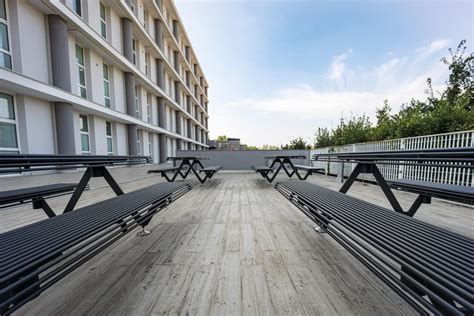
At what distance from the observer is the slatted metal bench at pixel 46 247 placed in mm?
648

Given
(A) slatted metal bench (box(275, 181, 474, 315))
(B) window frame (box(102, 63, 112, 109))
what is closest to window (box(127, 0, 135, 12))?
(B) window frame (box(102, 63, 112, 109))

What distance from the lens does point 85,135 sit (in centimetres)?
808

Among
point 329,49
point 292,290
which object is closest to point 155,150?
point 329,49

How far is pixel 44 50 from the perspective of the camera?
6285 millimetres

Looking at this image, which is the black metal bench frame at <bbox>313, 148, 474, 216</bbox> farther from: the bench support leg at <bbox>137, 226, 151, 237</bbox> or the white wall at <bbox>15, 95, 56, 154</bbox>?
the white wall at <bbox>15, 95, 56, 154</bbox>

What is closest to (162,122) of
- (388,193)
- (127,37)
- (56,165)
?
(127,37)

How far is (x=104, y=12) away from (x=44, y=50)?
415cm

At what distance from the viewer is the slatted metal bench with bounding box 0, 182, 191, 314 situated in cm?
65

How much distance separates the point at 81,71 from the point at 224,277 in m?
10.1

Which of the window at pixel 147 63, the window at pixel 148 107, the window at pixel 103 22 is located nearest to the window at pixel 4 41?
the window at pixel 103 22

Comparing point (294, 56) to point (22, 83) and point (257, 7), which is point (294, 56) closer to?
point (257, 7)

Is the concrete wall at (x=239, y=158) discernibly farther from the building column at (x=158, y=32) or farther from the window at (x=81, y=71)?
the building column at (x=158, y=32)

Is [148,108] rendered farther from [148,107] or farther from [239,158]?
[239,158]

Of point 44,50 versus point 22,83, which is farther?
point 44,50
